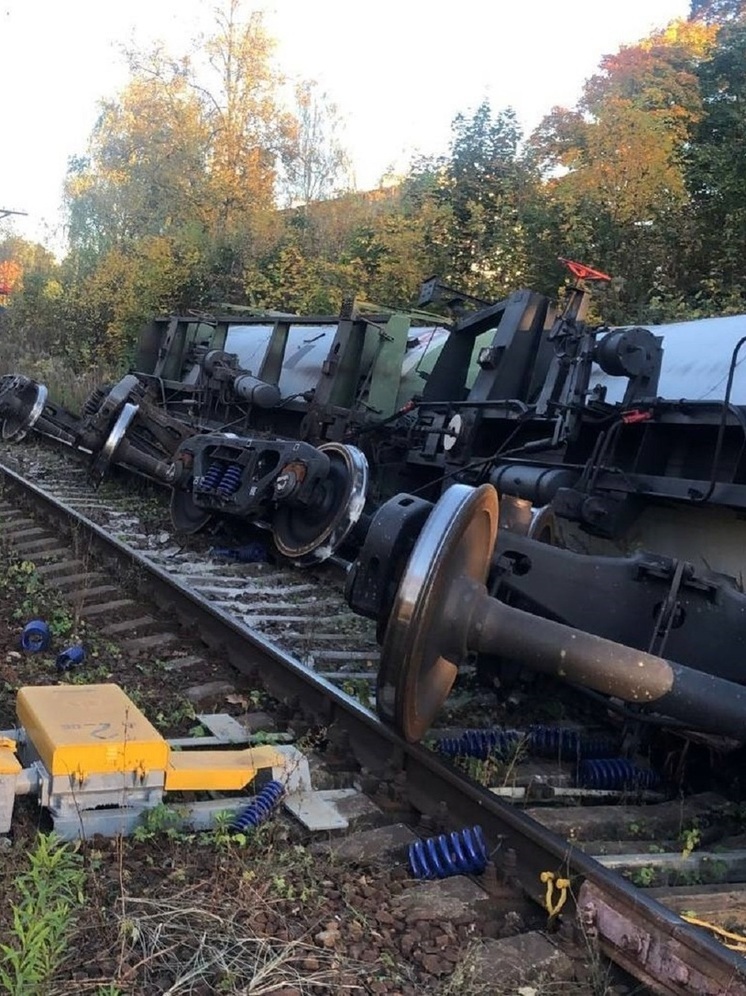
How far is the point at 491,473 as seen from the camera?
654 centimetres

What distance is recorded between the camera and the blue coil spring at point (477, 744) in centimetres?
408

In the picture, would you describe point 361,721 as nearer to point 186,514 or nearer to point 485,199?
point 186,514

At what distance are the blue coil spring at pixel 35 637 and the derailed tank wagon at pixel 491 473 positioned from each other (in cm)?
187

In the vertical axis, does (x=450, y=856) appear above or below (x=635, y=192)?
below

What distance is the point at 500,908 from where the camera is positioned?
116 inches

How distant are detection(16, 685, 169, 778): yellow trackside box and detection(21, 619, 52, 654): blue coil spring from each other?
1.75m

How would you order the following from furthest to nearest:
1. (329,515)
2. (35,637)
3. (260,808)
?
(329,515)
(35,637)
(260,808)

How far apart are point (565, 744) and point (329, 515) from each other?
3252 mm

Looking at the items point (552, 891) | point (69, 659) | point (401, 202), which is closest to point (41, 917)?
point (552, 891)

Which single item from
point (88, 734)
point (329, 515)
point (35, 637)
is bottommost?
point (35, 637)

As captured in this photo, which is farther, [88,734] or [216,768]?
[216,768]

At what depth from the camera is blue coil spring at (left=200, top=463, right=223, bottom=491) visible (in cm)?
744

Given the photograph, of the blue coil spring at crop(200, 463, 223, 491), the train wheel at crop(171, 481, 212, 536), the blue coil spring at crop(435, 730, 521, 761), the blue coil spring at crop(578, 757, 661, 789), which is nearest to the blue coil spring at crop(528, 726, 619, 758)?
the blue coil spring at crop(435, 730, 521, 761)

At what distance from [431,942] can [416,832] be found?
2.40 ft
